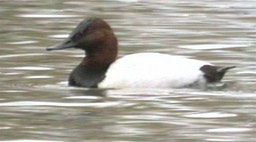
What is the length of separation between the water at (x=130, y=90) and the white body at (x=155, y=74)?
17 cm

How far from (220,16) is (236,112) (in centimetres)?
824

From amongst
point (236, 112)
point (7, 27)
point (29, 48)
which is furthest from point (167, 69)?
point (7, 27)

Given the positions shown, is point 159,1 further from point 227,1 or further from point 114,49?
point 114,49

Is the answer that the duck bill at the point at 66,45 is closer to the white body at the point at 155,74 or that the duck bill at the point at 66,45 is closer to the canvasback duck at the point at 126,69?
the canvasback duck at the point at 126,69

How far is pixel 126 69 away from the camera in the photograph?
14.1 metres

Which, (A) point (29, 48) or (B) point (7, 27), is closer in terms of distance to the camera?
(A) point (29, 48)

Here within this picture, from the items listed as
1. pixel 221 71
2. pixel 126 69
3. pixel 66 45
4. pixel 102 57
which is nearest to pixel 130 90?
pixel 126 69

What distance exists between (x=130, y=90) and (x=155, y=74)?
325 mm

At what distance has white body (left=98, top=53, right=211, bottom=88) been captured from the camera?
13969mm

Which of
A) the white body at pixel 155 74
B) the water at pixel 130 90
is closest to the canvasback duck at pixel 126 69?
the white body at pixel 155 74

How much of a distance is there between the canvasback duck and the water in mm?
177

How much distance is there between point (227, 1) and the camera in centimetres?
2250

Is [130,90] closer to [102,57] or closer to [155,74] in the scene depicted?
[155,74]

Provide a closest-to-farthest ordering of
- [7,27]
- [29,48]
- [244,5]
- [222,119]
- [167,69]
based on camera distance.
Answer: [222,119], [167,69], [29,48], [7,27], [244,5]
